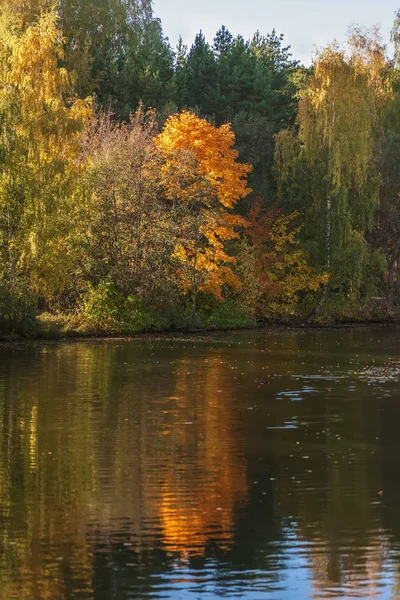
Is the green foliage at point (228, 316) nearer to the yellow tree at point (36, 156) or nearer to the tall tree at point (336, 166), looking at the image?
the tall tree at point (336, 166)

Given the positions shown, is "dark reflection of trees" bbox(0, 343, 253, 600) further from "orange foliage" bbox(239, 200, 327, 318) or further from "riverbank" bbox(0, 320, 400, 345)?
"orange foliage" bbox(239, 200, 327, 318)

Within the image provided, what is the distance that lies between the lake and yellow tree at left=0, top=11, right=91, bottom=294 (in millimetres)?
9989

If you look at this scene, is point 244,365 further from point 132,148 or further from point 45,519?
point 45,519

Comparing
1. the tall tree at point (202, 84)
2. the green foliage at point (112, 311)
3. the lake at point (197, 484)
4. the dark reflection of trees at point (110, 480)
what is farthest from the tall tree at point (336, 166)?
the dark reflection of trees at point (110, 480)

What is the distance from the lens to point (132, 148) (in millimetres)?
42000

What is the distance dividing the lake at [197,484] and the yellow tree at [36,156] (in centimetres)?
999

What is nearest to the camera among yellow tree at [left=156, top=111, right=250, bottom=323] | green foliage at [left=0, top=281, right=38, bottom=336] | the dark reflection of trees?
the dark reflection of trees

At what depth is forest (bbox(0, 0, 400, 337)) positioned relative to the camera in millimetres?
37250

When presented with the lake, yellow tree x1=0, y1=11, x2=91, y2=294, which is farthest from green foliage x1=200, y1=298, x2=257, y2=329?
the lake

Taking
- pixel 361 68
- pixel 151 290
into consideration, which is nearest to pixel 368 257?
pixel 361 68

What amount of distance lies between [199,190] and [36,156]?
8639mm

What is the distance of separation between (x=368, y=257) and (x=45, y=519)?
41592 mm

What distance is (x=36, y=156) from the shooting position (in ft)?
123

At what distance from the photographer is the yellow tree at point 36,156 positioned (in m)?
36.3
